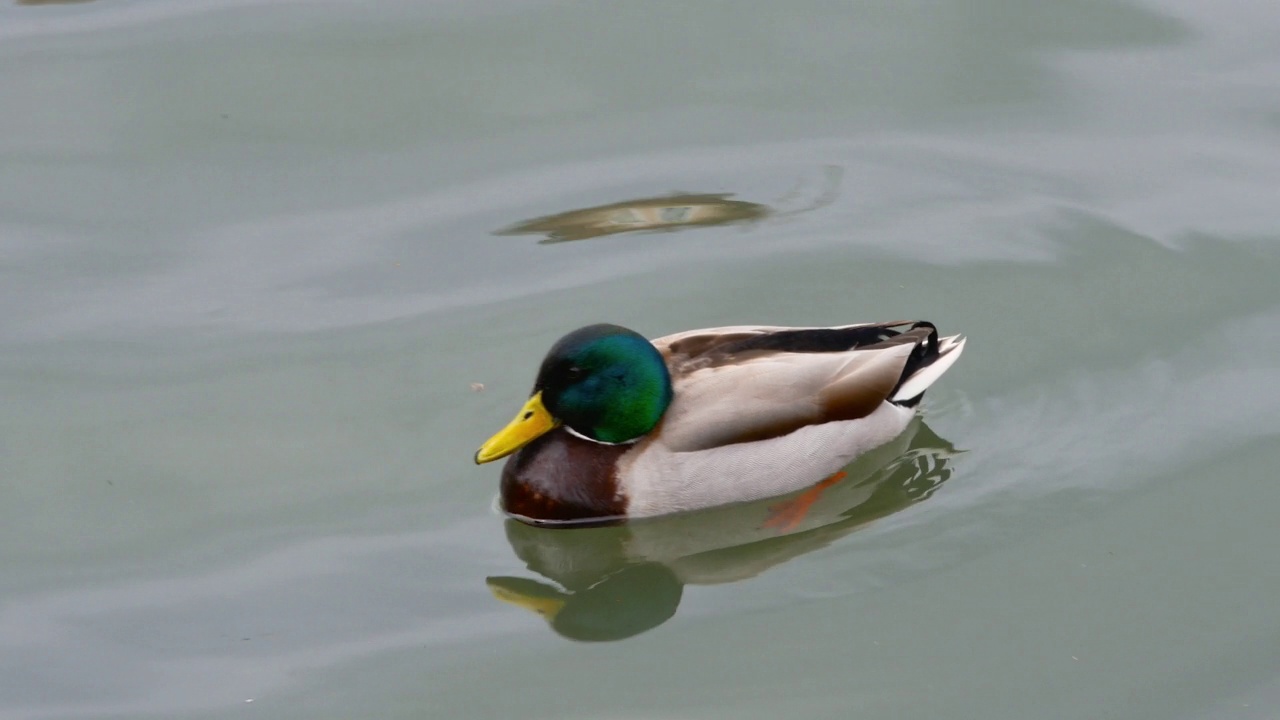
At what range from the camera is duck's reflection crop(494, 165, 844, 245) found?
8.95 m

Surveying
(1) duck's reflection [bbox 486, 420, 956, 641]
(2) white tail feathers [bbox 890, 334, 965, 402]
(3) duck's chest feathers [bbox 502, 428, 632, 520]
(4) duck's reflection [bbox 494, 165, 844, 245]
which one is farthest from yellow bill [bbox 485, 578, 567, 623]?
(4) duck's reflection [bbox 494, 165, 844, 245]

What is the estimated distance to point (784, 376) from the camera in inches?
285

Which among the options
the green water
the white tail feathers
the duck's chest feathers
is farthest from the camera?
the white tail feathers

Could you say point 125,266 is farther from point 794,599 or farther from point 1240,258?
point 1240,258

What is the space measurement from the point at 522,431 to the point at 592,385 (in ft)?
1.12

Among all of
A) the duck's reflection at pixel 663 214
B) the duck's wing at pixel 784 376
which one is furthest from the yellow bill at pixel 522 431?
the duck's reflection at pixel 663 214

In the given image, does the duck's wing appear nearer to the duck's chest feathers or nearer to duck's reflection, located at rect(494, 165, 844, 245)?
the duck's chest feathers

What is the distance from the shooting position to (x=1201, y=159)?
959 centimetres

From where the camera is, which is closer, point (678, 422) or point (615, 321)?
point (678, 422)

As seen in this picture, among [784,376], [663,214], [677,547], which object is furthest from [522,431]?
[663,214]

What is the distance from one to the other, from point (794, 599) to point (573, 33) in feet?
16.2

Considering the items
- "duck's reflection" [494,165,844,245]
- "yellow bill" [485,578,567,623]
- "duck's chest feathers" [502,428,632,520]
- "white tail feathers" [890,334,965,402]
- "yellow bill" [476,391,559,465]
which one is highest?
"duck's reflection" [494,165,844,245]

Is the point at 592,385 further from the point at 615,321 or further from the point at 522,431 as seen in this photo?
→ the point at 615,321

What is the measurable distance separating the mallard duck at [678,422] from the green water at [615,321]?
0.17m
